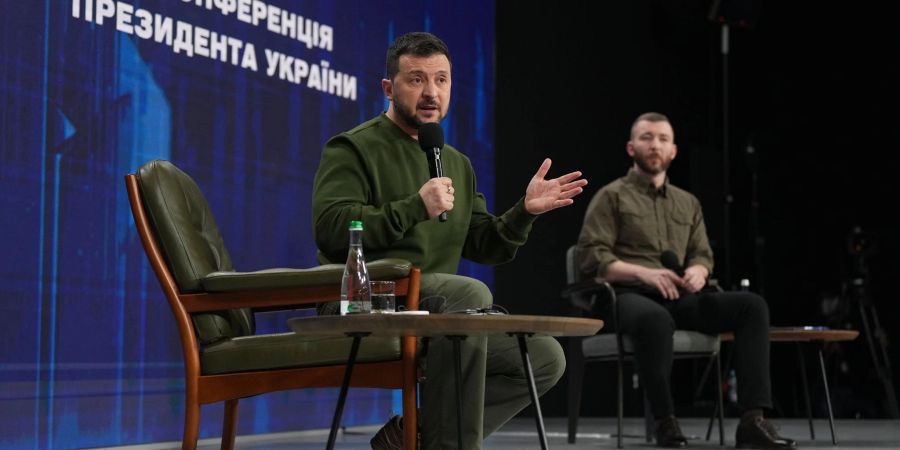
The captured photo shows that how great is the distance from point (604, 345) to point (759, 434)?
78 centimetres

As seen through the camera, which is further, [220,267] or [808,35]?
[808,35]

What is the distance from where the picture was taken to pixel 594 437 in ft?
17.5

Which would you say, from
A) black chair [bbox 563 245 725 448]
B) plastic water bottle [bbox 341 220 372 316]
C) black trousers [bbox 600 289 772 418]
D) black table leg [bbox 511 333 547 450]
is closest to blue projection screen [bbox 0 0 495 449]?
black chair [bbox 563 245 725 448]

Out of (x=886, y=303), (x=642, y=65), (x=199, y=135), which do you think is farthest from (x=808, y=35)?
(x=199, y=135)

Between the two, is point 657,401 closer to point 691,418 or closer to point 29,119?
point 29,119

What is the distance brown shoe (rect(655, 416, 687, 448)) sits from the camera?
4340 millimetres

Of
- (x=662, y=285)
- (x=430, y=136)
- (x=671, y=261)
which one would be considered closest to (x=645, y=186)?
(x=671, y=261)

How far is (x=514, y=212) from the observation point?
3.03 meters

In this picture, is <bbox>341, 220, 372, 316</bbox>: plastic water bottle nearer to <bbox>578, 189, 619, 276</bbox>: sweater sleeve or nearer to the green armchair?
the green armchair

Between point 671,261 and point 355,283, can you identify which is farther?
point 671,261

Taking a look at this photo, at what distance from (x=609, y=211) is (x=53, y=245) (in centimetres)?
222

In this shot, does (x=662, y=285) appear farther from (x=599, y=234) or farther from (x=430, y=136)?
(x=430, y=136)

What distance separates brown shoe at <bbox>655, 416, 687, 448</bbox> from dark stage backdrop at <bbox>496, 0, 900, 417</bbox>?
239 cm

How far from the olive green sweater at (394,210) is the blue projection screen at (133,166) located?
1.26 meters
